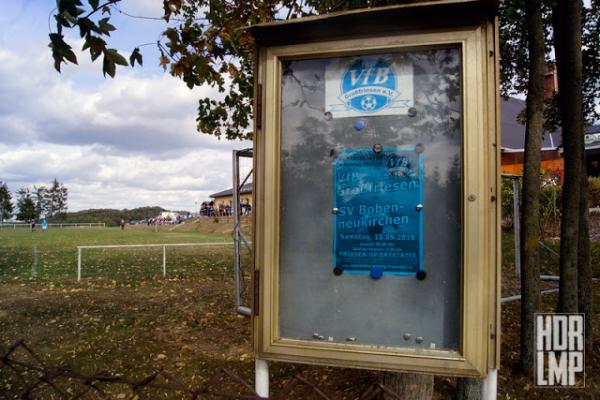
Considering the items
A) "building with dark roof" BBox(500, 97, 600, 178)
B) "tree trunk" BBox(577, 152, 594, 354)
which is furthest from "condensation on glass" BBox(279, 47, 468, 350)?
"building with dark roof" BBox(500, 97, 600, 178)

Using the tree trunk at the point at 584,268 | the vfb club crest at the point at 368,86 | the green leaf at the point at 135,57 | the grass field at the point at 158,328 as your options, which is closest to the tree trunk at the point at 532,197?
the grass field at the point at 158,328

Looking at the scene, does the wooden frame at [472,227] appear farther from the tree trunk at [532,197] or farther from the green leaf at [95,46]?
the tree trunk at [532,197]

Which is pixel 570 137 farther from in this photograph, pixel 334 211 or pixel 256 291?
pixel 256 291

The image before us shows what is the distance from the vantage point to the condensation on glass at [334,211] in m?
1.93

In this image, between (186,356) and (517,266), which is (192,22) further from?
(517,266)

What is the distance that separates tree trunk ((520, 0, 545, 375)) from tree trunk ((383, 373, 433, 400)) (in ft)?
5.67

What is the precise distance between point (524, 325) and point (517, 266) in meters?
7.30

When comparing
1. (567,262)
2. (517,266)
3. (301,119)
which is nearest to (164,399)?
(301,119)

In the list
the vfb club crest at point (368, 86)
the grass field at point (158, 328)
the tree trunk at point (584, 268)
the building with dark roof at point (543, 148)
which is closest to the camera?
the vfb club crest at point (368, 86)

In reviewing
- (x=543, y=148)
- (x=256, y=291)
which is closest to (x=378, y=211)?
(x=256, y=291)

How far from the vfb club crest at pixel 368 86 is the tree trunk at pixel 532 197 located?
2.94 metres

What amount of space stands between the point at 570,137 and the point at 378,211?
10.8 feet

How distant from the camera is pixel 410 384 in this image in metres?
3.04

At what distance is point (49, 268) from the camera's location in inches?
567
